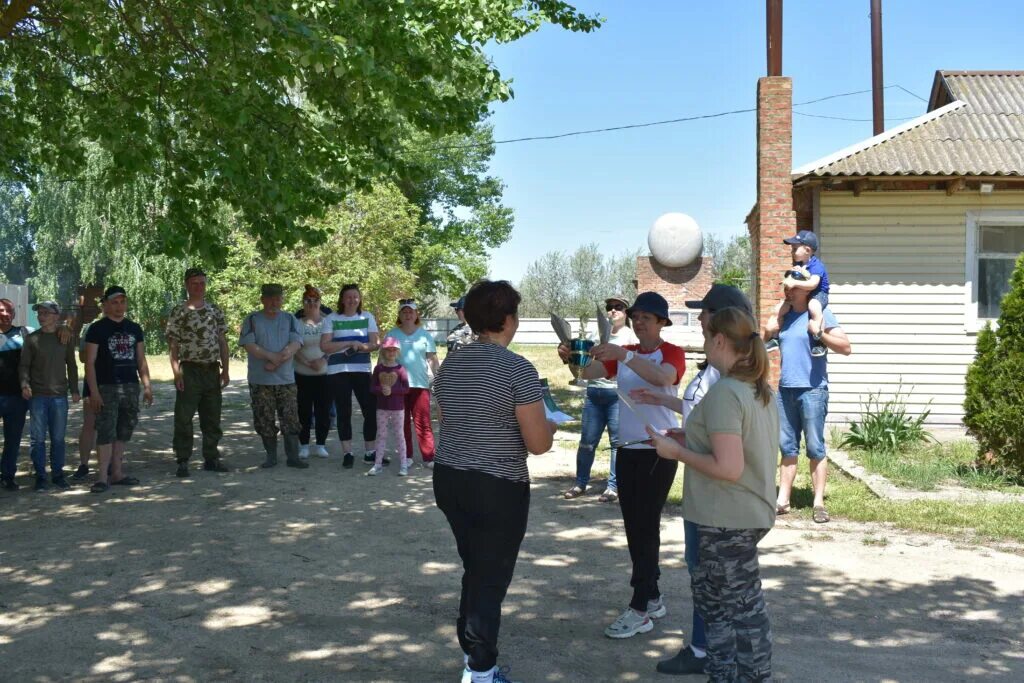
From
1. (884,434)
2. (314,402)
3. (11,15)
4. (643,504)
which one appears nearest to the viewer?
(643,504)

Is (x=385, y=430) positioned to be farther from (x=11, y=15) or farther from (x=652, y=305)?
(x=652, y=305)

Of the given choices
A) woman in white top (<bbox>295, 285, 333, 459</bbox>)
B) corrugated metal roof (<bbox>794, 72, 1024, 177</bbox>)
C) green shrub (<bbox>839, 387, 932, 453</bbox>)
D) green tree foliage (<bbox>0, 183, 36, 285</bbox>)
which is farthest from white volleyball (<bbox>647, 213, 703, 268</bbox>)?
green tree foliage (<bbox>0, 183, 36, 285</bbox>)

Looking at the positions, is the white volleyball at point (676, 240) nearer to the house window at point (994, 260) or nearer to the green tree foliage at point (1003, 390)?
the house window at point (994, 260)

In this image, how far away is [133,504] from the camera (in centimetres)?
899

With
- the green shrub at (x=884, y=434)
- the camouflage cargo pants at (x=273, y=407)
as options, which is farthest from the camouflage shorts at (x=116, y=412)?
the green shrub at (x=884, y=434)

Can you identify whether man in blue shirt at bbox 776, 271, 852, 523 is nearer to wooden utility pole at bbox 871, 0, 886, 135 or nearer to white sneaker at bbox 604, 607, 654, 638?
white sneaker at bbox 604, 607, 654, 638

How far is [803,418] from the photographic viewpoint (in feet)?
26.7

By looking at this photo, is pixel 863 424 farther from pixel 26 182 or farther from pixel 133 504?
pixel 26 182

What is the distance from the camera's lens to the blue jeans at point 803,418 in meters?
8.07

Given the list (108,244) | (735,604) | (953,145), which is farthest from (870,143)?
(108,244)

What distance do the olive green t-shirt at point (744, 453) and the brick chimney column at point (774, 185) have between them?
1005cm

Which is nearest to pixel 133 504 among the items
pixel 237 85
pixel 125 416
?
pixel 125 416

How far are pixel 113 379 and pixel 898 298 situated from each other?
32.8 ft

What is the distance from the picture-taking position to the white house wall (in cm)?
1405
